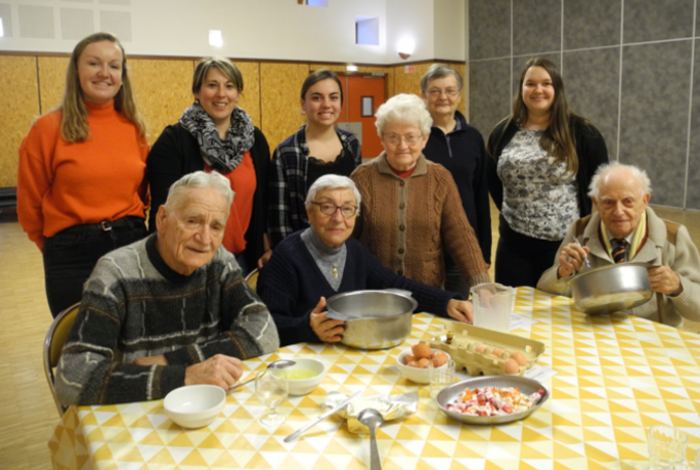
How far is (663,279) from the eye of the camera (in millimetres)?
2266

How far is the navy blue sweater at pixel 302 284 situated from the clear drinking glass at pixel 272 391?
23.3 inches

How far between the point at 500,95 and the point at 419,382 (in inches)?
406

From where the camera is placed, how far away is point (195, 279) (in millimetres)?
2016

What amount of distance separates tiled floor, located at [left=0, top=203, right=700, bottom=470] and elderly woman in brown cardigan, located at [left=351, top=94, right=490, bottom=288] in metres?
1.84

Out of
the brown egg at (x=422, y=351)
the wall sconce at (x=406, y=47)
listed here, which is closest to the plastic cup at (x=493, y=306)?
the brown egg at (x=422, y=351)

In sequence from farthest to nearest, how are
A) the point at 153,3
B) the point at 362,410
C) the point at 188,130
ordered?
the point at 153,3
the point at 188,130
the point at 362,410

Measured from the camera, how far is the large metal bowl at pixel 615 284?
212 cm

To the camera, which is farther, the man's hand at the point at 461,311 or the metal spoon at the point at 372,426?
the man's hand at the point at 461,311

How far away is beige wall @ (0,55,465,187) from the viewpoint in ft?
30.9

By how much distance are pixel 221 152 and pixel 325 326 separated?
4.17 feet

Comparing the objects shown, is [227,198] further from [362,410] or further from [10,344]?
[10,344]

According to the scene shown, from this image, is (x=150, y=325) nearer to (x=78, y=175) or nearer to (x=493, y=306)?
(x=78, y=175)

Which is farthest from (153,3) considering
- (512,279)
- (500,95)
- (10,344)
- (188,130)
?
(512,279)

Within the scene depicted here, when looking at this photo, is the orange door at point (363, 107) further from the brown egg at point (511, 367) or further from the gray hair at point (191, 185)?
the brown egg at point (511, 367)
